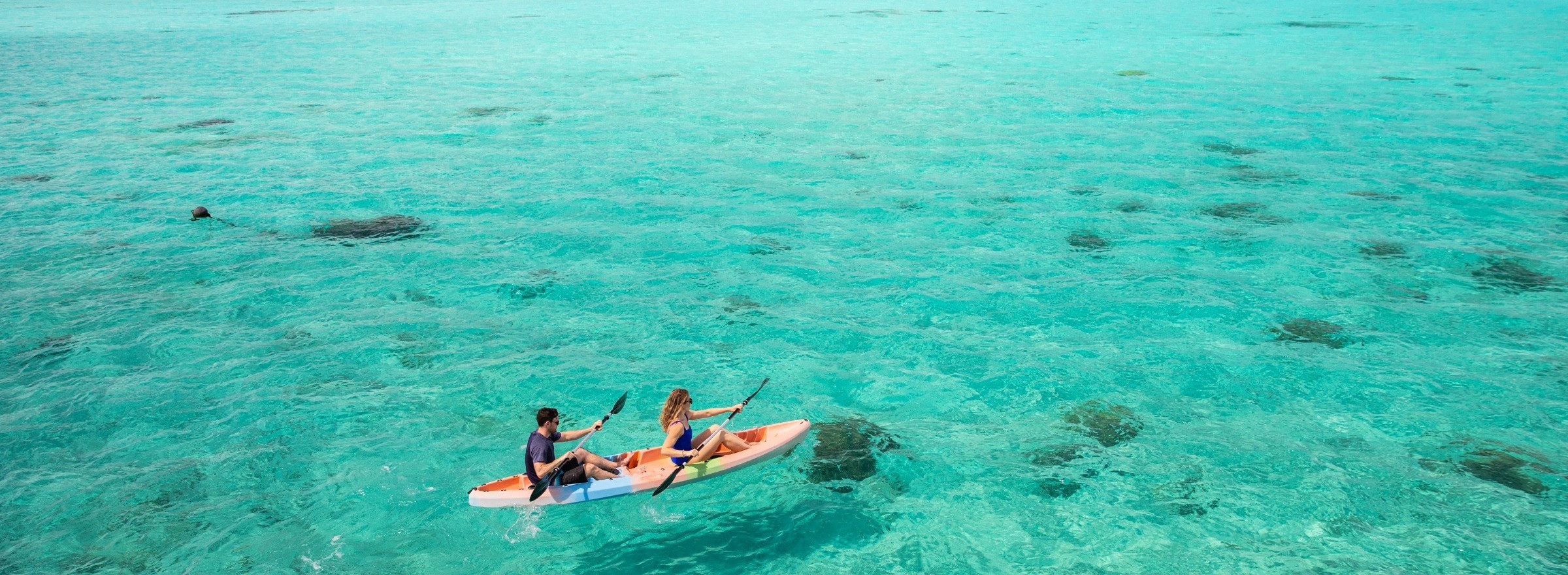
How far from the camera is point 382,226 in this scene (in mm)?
18406

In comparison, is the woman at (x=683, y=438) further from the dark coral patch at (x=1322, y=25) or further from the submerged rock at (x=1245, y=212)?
the dark coral patch at (x=1322, y=25)

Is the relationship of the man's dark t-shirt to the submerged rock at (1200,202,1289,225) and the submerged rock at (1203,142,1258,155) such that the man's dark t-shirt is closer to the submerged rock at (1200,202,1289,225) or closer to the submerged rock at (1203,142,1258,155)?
the submerged rock at (1200,202,1289,225)

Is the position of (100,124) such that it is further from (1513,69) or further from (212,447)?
(1513,69)

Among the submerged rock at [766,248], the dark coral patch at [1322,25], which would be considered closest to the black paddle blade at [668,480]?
Result: the submerged rock at [766,248]

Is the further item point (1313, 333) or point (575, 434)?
point (1313, 333)

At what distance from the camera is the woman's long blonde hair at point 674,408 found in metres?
9.81

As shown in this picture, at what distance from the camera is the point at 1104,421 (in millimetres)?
11320

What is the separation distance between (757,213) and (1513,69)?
29.4 meters

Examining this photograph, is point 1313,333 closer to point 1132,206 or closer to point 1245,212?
point 1245,212

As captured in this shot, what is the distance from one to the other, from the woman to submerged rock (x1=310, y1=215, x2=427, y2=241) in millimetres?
10024

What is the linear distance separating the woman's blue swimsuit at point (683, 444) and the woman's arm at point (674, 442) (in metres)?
0.03

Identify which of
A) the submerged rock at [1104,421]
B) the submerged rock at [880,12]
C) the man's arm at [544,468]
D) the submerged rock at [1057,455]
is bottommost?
the submerged rock at [1057,455]

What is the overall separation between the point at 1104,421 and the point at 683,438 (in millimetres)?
4895

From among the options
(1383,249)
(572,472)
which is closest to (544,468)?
(572,472)
